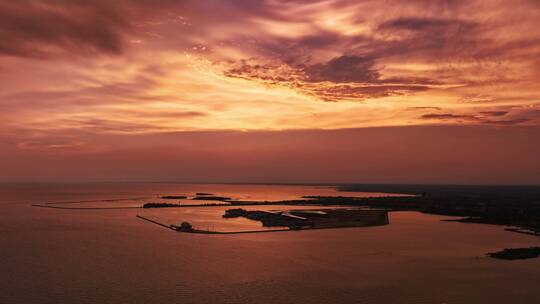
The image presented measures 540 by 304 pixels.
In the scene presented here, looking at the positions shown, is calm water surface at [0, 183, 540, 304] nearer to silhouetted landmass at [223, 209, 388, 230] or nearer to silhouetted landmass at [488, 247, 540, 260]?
silhouetted landmass at [488, 247, 540, 260]

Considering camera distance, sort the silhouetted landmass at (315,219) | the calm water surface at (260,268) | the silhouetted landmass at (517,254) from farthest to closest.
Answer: the silhouetted landmass at (315,219) < the silhouetted landmass at (517,254) < the calm water surface at (260,268)

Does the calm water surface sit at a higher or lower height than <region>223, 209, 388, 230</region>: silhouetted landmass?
lower

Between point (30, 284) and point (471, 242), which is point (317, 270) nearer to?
point (30, 284)

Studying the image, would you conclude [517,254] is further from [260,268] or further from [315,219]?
[315,219]

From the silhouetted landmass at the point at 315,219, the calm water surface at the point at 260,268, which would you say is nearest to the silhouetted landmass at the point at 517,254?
the calm water surface at the point at 260,268

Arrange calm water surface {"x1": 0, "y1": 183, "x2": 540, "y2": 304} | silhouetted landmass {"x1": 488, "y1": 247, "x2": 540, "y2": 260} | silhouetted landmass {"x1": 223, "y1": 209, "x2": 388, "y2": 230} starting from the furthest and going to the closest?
silhouetted landmass {"x1": 223, "y1": 209, "x2": 388, "y2": 230}
silhouetted landmass {"x1": 488, "y1": 247, "x2": 540, "y2": 260}
calm water surface {"x1": 0, "y1": 183, "x2": 540, "y2": 304}

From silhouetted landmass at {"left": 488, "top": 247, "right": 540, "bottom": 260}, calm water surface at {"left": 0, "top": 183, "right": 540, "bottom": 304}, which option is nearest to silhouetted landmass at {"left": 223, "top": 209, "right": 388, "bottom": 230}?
calm water surface at {"left": 0, "top": 183, "right": 540, "bottom": 304}

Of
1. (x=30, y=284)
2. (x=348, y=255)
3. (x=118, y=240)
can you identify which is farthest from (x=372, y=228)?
(x=30, y=284)

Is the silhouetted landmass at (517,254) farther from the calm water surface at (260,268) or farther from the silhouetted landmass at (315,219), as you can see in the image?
the silhouetted landmass at (315,219)
